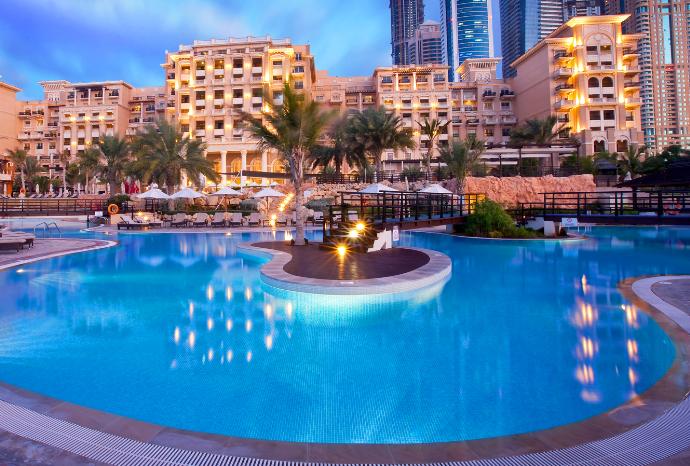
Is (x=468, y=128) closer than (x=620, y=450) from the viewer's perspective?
No

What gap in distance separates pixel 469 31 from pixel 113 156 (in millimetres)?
185114

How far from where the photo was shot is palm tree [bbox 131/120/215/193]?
1273 inches

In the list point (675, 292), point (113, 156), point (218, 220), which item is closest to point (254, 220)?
point (218, 220)

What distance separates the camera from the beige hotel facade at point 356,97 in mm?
58344

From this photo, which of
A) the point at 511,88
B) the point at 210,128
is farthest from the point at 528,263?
the point at 511,88

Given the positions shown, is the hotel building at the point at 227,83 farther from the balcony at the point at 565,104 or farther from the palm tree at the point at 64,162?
the balcony at the point at 565,104

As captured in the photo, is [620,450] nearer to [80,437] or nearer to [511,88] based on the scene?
[80,437]

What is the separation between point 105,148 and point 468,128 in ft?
172

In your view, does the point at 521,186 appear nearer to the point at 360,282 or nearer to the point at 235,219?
the point at 235,219

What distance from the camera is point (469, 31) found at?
186625 mm

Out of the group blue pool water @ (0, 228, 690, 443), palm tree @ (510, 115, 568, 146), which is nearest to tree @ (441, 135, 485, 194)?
palm tree @ (510, 115, 568, 146)

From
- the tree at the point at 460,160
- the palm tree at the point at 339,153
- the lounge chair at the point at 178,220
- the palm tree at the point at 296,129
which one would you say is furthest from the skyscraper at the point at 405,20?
the palm tree at the point at 296,129

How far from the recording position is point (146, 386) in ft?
14.4

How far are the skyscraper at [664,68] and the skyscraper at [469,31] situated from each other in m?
75.2
